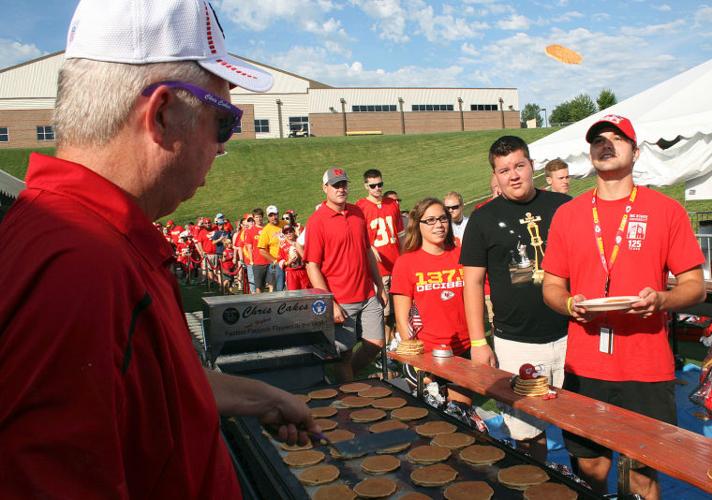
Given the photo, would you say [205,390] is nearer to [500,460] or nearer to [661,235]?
[500,460]

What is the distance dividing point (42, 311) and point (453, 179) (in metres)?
32.5

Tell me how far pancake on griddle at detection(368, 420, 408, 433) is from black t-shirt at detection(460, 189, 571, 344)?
1.30m

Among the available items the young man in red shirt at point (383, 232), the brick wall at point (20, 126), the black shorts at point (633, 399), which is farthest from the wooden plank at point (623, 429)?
the brick wall at point (20, 126)

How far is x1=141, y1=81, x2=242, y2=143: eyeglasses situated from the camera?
101 centimetres

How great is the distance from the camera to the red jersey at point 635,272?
9.22 feet

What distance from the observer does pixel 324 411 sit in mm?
3053

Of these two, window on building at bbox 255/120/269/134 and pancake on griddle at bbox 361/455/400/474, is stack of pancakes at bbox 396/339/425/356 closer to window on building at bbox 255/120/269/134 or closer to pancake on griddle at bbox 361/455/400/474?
pancake on griddle at bbox 361/455/400/474

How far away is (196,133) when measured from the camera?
1090 millimetres

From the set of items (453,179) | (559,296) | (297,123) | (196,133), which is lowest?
(559,296)

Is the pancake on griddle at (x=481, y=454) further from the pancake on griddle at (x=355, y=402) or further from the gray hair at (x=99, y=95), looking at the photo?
the gray hair at (x=99, y=95)

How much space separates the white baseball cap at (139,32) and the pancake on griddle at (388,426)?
210cm

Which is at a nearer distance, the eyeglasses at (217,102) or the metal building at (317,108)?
the eyeglasses at (217,102)

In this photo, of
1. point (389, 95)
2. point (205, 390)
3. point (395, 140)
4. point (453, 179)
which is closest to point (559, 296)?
point (205, 390)

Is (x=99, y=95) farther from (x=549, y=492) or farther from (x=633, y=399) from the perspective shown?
(x=633, y=399)
